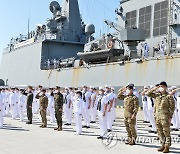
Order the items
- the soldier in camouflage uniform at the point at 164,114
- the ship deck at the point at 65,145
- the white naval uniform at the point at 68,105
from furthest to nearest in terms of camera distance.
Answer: the white naval uniform at the point at 68,105, the ship deck at the point at 65,145, the soldier in camouflage uniform at the point at 164,114

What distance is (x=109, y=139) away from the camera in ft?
28.0

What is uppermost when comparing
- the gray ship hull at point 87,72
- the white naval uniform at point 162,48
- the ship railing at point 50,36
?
the ship railing at point 50,36

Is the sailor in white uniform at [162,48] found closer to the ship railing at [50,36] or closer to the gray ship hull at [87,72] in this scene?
the gray ship hull at [87,72]

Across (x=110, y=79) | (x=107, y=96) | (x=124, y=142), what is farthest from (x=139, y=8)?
(x=124, y=142)

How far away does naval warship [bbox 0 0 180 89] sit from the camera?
14.3m

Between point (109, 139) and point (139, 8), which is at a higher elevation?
point (139, 8)

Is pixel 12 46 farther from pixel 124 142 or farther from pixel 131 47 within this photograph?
pixel 124 142

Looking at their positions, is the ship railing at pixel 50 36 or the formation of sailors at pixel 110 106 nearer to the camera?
the formation of sailors at pixel 110 106

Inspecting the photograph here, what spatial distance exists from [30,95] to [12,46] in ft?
66.2

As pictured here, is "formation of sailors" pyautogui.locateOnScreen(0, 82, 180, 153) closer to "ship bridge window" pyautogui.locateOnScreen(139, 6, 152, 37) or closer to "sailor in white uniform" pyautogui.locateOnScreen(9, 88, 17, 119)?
"sailor in white uniform" pyautogui.locateOnScreen(9, 88, 17, 119)

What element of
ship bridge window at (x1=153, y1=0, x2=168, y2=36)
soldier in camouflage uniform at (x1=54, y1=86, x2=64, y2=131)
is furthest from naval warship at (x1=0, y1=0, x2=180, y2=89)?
soldier in camouflage uniform at (x1=54, y1=86, x2=64, y2=131)

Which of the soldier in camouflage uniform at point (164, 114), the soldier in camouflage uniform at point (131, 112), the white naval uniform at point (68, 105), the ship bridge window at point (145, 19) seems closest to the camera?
the soldier in camouflage uniform at point (164, 114)

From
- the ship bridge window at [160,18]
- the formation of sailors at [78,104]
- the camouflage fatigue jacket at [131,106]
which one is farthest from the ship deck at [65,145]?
the ship bridge window at [160,18]

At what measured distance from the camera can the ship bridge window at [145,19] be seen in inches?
654
